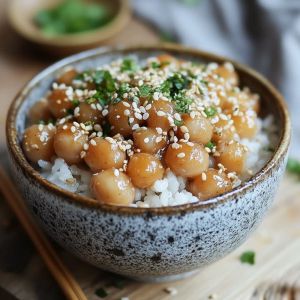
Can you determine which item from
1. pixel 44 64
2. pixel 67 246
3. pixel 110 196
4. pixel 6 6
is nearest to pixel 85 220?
pixel 110 196

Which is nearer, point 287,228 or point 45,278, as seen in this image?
point 45,278

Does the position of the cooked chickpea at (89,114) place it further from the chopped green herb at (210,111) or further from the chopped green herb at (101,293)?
the chopped green herb at (101,293)

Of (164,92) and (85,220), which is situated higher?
(164,92)

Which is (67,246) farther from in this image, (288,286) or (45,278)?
(288,286)

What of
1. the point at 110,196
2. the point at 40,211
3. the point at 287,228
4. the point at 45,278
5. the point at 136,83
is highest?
the point at 136,83

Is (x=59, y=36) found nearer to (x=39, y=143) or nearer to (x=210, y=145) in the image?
(x=39, y=143)

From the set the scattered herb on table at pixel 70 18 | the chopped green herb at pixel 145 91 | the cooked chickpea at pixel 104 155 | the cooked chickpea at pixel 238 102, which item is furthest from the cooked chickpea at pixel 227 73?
the scattered herb on table at pixel 70 18
